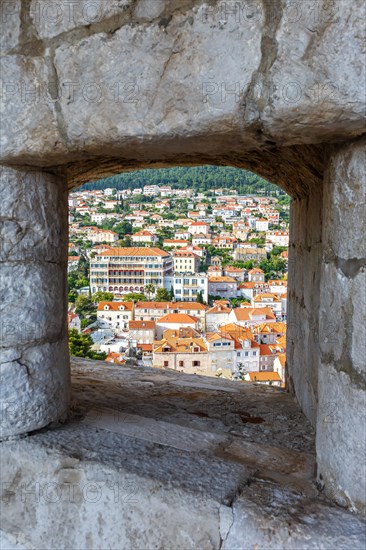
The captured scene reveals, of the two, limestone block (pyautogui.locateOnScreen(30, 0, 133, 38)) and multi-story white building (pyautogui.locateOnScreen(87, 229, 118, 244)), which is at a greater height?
multi-story white building (pyautogui.locateOnScreen(87, 229, 118, 244))

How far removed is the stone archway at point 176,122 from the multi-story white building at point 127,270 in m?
29.2

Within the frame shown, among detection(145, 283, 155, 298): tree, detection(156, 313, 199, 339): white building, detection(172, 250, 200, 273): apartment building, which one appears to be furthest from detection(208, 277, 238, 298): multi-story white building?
detection(156, 313, 199, 339): white building

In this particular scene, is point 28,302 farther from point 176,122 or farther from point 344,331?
point 344,331

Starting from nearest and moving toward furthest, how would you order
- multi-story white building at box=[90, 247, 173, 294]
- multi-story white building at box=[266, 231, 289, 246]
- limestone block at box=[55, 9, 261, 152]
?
limestone block at box=[55, 9, 261, 152]
multi-story white building at box=[90, 247, 173, 294]
multi-story white building at box=[266, 231, 289, 246]

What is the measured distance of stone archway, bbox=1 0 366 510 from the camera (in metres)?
1.18

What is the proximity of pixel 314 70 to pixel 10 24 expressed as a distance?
0.91 meters

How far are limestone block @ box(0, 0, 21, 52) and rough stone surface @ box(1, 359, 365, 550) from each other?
1.19 meters

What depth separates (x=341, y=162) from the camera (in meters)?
1.26

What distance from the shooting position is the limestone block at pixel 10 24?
58.0 inches

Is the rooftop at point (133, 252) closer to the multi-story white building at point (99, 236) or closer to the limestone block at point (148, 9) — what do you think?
the multi-story white building at point (99, 236)

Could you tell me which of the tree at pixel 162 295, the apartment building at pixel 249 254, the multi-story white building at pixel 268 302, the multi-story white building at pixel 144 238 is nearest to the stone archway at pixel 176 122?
the multi-story white building at pixel 268 302

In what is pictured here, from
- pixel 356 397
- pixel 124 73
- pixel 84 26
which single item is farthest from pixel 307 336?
pixel 84 26

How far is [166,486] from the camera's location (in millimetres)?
1312

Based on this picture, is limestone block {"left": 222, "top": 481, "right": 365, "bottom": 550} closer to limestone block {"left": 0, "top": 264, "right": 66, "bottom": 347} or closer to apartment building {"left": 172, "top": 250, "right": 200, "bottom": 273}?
limestone block {"left": 0, "top": 264, "right": 66, "bottom": 347}
